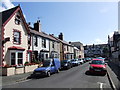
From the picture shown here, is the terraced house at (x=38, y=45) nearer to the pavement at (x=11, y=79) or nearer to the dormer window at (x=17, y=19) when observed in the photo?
the dormer window at (x=17, y=19)

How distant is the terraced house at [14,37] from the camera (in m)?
16.4

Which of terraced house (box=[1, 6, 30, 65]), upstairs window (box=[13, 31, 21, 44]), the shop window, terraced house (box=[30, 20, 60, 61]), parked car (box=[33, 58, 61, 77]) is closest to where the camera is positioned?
parked car (box=[33, 58, 61, 77])

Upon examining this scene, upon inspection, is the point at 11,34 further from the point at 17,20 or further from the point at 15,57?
the point at 15,57

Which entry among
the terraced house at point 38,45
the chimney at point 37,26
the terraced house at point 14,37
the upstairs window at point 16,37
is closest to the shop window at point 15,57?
the terraced house at point 14,37

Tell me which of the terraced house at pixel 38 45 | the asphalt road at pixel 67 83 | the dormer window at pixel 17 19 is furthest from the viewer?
the terraced house at pixel 38 45

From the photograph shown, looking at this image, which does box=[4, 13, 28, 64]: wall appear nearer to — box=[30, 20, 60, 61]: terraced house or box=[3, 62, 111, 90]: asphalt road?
box=[30, 20, 60, 61]: terraced house

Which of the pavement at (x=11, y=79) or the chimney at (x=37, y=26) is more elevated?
the chimney at (x=37, y=26)

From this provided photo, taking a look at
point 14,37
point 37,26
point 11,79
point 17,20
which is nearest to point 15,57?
point 14,37

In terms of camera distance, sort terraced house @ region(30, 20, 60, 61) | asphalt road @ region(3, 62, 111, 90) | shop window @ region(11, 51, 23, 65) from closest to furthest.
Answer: asphalt road @ region(3, 62, 111, 90), shop window @ region(11, 51, 23, 65), terraced house @ region(30, 20, 60, 61)

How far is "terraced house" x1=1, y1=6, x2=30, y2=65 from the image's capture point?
16.4 meters

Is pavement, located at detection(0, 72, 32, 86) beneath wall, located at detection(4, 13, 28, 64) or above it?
beneath

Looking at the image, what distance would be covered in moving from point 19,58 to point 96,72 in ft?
35.8

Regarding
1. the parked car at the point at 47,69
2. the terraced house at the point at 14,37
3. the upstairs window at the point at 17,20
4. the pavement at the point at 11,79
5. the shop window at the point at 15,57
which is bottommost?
the pavement at the point at 11,79

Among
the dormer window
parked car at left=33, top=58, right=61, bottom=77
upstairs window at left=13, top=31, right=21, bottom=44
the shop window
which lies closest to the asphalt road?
parked car at left=33, top=58, right=61, bottom=77
